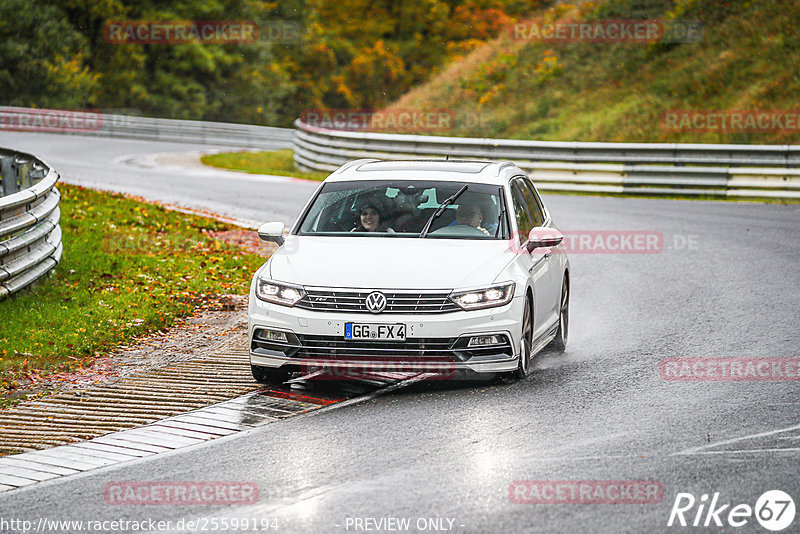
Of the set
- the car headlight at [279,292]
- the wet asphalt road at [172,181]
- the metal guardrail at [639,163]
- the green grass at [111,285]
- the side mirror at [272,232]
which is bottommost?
the wet asphalt road at [172,181]

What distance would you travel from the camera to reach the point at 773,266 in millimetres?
14766

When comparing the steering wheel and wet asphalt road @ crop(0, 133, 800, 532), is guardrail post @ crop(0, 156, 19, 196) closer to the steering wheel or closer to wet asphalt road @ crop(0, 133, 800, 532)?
wet asphalt road @ crop(0, 133, 800, 532)

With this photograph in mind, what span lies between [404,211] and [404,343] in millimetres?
1746

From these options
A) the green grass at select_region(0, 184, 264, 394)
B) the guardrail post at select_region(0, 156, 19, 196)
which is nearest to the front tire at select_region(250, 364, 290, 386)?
the green grass at select_region(0, 184, 264, 394)

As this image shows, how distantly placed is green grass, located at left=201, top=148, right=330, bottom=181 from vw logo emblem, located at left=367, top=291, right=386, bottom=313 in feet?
64.9

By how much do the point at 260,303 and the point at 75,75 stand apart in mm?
47697

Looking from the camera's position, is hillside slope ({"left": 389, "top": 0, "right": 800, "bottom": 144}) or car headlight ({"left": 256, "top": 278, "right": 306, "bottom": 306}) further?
hillside slope ({"left": 389, "top": 0, "right": 800, "bottom": 144})

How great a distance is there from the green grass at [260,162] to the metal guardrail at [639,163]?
2888mm

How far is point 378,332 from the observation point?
8305 mm

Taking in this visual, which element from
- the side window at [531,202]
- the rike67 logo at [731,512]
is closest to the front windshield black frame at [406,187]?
the side window at [531,202]

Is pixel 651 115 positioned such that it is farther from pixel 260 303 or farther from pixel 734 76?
pixel 260 303

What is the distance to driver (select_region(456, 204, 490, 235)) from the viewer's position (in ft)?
31.6

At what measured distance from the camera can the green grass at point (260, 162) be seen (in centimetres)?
2914

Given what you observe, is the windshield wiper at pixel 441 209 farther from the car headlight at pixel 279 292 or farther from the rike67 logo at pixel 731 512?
the rike67 logo at pixel 731 512
